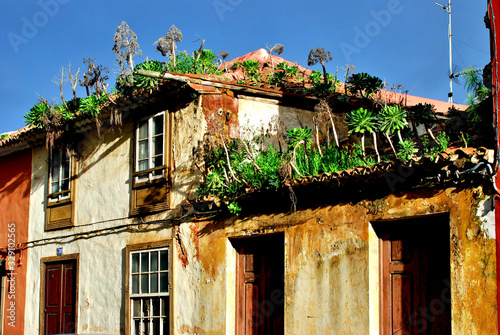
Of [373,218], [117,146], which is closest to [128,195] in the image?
[117,146]

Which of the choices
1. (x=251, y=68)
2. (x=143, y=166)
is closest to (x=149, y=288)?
(x=143, y=166)

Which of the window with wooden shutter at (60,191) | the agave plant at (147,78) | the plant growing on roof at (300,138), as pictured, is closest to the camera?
the plant growing on roof at (300,138)

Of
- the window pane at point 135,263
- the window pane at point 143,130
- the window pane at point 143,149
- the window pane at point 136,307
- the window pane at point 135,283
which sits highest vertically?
the window pane at point 143,130

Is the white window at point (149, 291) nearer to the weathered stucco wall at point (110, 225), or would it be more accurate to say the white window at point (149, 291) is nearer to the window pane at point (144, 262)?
the window pane at point (144, 262)

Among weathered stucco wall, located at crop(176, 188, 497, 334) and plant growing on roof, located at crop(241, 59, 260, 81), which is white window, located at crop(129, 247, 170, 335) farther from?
plant growing on roof, located at crop(241, 59, 260, 81)

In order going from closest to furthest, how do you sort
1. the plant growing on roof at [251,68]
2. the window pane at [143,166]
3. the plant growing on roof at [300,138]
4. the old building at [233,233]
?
the old building at [233,233] → the plant growing on roof at [300,138] → the window pane at [143,166] → the plant growing on roof at [251,68]

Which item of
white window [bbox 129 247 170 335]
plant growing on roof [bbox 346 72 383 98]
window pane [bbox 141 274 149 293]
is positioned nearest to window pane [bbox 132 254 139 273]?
white window [bbox 129 247 170 335]

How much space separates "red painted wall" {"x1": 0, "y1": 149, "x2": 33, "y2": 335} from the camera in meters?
16.1

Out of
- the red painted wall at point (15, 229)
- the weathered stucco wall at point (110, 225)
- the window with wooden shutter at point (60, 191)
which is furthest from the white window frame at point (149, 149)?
the red painted wall at point (15, 229)

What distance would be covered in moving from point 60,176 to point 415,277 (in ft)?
31.8

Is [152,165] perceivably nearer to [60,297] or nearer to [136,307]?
[136,307]

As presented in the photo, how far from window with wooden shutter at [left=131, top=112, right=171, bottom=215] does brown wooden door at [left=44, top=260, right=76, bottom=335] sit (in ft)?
9.98

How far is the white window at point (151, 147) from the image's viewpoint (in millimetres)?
12508

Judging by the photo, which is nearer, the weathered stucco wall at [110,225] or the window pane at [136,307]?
the weathered stucco wall at [110,225]
